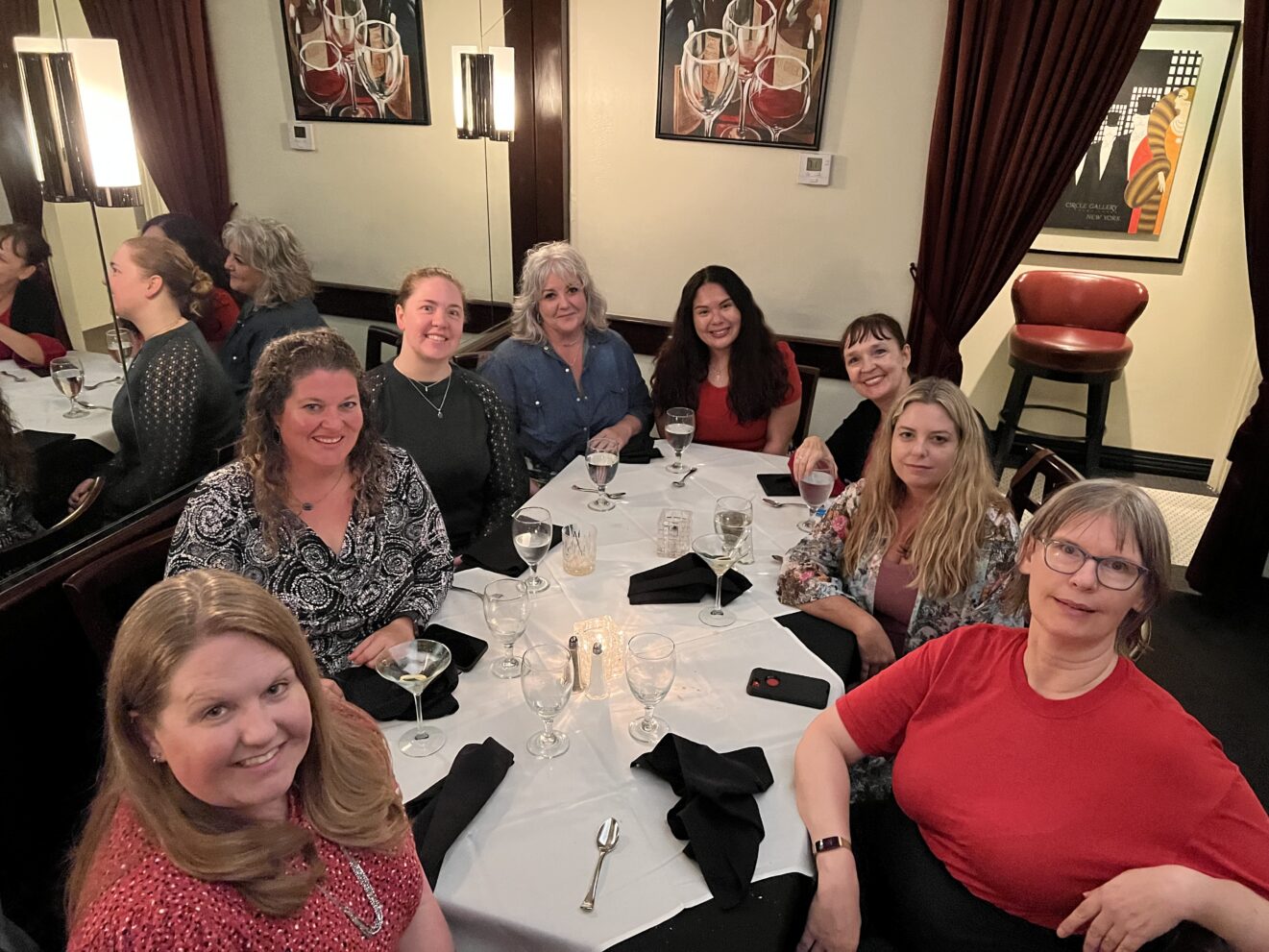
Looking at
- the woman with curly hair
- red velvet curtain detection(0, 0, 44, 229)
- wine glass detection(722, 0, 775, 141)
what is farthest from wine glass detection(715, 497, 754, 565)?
wine glass detection(722, 0, 775, 141)

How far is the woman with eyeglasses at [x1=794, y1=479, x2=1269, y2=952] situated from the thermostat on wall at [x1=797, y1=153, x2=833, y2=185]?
260 centimetres

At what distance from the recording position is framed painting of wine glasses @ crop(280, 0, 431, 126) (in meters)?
3.25

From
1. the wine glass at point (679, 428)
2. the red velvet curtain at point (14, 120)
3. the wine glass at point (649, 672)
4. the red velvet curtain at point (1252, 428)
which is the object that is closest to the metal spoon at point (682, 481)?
the wine glass at point (679, 428)

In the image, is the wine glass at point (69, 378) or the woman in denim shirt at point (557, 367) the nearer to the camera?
the wine glass at point (69, 378)

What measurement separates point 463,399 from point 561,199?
176cm

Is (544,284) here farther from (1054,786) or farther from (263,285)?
(1054,786)

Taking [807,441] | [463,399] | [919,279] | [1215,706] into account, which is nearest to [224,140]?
[463,399]

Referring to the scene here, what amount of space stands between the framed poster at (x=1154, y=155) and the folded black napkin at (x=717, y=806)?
12.3 ft

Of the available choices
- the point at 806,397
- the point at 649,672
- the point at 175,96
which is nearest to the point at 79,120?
the point at 175,96

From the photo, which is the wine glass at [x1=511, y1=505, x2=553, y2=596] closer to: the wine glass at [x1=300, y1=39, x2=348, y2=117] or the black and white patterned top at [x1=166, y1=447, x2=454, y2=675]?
the black and white patterned top at [x1=166, y1=447, x2=454, y2=675]

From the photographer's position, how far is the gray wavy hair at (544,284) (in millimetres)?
2900

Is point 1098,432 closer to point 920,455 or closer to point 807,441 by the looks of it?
point 807,441

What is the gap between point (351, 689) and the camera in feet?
5.02

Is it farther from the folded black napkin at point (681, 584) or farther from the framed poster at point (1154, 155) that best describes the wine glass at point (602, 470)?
the framed poster at point (1154, 155)
